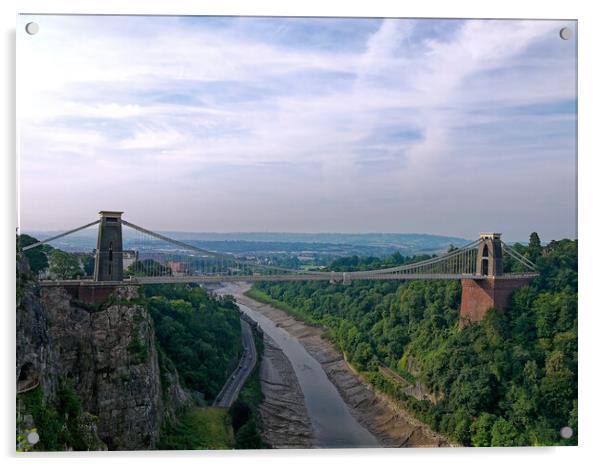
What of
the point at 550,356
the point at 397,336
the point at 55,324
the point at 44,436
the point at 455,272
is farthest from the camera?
the point at 397,336

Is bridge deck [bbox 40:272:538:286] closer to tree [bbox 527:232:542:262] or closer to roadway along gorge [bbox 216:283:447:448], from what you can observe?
tree [bbox 527:232:542:262]

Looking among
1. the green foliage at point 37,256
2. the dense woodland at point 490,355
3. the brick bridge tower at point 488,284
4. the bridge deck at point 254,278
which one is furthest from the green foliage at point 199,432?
the brick bridge tower at point 488,284

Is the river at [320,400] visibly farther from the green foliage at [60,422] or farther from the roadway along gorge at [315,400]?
the green foliage at [60,422]

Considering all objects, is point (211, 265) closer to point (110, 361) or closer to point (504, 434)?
point (110, 361)

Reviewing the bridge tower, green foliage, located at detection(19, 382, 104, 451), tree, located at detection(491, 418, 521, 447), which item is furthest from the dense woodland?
the bridge tower

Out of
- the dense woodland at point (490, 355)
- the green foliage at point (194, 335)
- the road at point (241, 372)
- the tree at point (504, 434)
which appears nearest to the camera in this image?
the tree at point (504, 434)

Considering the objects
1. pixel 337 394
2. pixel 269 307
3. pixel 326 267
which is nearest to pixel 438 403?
pixel 337 394

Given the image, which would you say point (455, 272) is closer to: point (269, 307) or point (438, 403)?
point (438, 403)
